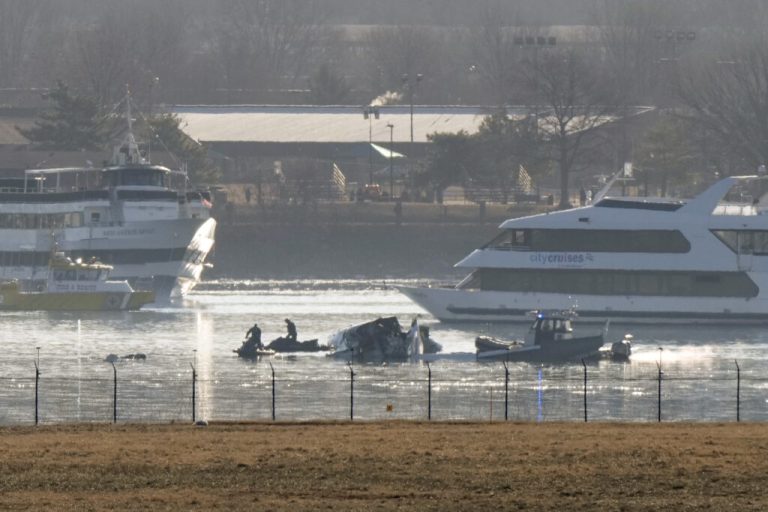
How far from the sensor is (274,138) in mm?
174125

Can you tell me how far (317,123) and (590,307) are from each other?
8450cm

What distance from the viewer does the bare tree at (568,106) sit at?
154 meters

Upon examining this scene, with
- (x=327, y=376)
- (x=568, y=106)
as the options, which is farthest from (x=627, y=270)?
Result: (x=568, y=106)

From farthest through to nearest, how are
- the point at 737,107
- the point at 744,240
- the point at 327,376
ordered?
the point at 737,107, the point at 744,240, the point at 327,376

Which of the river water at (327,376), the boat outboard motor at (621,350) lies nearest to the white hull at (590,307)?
the river water at (327,376)

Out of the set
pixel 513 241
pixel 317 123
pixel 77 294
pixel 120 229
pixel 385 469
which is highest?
pixel 317 123

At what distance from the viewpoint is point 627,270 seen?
323 ft

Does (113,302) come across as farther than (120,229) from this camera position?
No

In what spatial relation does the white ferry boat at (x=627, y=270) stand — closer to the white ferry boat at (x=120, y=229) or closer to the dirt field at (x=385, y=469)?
the white ferry boat at (x=120, y=229)

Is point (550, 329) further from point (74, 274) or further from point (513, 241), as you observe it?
point (74, 274)

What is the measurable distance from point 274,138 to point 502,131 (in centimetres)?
2230

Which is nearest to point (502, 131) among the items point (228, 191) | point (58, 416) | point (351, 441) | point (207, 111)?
point (228, 191)

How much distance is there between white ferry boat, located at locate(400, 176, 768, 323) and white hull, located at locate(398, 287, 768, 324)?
40mm

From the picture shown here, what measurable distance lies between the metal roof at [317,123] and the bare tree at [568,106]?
11.2 meters
